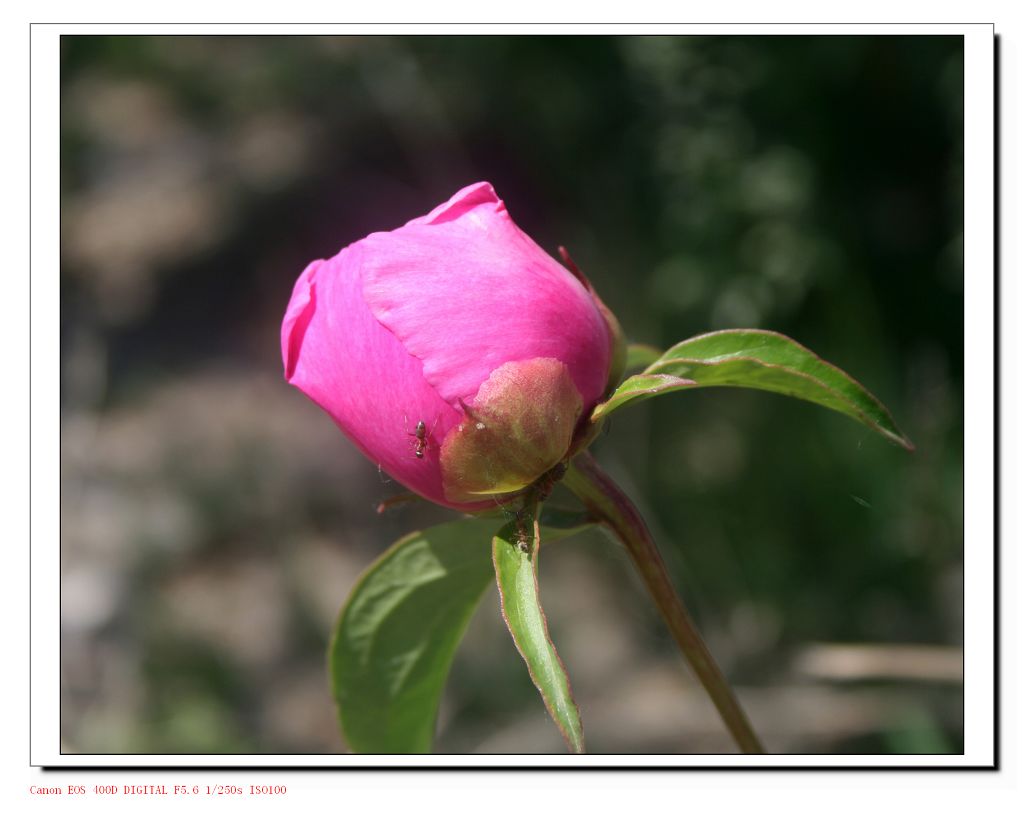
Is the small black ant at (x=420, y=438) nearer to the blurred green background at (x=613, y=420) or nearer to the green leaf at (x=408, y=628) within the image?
the green leaf at (x=408, y=628)

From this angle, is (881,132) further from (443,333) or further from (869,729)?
(443,333)

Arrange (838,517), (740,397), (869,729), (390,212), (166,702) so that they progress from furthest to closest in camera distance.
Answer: (390,212), (740,397), (838,517), (166,702), (869,729)

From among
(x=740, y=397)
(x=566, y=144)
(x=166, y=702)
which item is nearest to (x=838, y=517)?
(x=740, y=397)

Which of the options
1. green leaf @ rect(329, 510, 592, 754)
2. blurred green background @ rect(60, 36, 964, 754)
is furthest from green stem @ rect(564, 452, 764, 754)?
blurred green background @ rect(60, 36, 964, 754)

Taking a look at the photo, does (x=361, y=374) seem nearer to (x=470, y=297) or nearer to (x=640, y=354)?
(x=470, y=297)

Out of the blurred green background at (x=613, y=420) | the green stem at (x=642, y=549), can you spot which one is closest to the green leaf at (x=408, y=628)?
the green stem at (x=642, y=549)

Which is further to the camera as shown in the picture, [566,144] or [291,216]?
[291,216]
